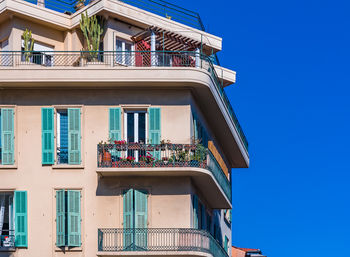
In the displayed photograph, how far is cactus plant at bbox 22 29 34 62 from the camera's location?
45550 millimetres

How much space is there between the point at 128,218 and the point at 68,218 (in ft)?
7.64

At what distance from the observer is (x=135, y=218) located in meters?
A: 43.4

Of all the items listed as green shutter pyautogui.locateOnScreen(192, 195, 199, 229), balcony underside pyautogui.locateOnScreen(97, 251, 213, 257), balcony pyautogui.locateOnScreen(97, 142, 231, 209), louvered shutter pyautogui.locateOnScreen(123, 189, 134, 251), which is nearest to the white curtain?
balcony pyautogui.locateOnScreen(97, 142, 231, 209)

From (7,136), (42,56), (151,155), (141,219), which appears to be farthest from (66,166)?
(42,56)

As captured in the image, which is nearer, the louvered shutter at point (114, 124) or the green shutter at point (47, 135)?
the green shutter at point (47, 135)

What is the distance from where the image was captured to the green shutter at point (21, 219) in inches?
1700

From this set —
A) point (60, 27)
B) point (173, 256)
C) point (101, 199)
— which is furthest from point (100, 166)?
point (60, 27)

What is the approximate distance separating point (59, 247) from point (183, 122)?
695cm

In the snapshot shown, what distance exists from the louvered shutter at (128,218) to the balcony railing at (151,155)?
4.00 ft

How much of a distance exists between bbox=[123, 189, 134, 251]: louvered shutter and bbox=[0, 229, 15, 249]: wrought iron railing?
14.3ft

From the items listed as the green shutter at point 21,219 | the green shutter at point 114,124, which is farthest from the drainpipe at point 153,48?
the green shutter at point 21,219

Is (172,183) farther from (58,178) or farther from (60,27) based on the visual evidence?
(60,27)

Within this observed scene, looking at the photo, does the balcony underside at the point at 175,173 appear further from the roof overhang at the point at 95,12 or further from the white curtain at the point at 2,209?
the roof overhang at the point at 95,12

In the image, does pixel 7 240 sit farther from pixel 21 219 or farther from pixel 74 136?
pixel 74 136
